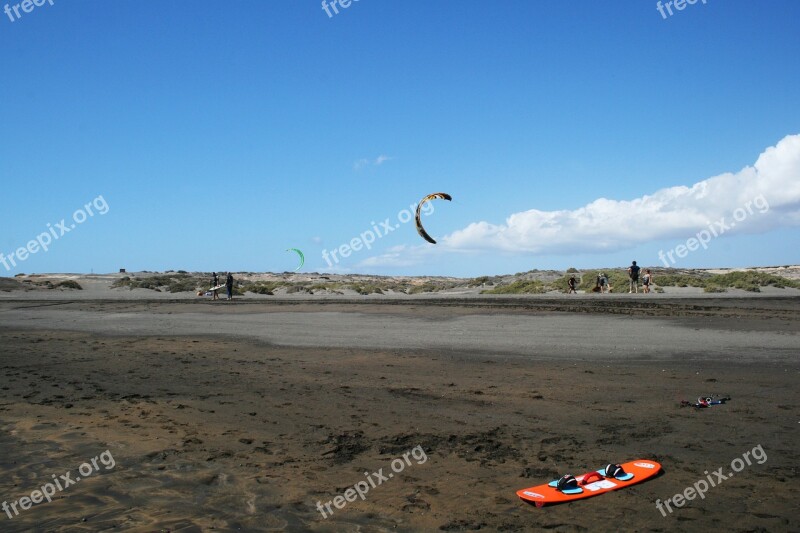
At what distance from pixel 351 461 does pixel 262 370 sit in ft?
17.3

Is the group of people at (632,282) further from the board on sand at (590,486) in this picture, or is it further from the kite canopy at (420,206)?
the board on sand at (590,486)

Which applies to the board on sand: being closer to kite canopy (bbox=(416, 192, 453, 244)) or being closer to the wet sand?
the wet sand

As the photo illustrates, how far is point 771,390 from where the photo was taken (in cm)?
840

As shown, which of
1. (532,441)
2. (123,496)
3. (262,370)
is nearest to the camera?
(123,496)

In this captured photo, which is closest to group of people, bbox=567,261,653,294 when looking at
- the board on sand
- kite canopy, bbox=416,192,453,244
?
kite canopy, bbox=416,192,453,244

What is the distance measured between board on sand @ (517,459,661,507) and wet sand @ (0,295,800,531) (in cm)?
9

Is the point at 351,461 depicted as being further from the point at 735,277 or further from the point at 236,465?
the point at 735,277

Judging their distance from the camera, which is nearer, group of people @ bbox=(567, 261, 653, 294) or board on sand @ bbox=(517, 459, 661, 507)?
board on sand @ bbox=(517, 459, 661, 507)

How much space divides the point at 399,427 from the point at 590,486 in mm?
2641

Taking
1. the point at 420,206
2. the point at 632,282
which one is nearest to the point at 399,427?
the point at 420,206

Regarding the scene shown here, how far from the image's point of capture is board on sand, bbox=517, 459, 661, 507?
5.06m

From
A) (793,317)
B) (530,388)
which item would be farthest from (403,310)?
(530,388)

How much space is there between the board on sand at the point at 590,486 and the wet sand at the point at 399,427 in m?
0.09

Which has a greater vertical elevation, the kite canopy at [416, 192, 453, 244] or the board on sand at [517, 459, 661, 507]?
the kite canopy at [416, 192, 453, 244]
